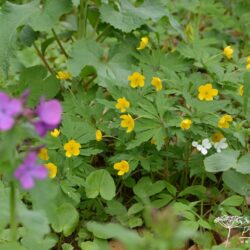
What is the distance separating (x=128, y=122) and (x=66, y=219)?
0.46 meters

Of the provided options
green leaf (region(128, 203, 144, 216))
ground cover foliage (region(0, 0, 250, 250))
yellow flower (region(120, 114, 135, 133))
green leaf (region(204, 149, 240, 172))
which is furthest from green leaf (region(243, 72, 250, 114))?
green leaf (region(128, 203, 144, 216))

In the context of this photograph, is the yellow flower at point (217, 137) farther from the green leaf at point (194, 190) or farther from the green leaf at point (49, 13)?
the green leaf at point (49, 13)

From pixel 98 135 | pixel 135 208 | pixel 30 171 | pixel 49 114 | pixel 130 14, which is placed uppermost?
pixel 49 114

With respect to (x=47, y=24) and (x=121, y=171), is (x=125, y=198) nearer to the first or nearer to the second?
(x=121, y=171)

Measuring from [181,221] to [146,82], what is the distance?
66 cm

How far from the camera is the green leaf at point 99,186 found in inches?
89.0

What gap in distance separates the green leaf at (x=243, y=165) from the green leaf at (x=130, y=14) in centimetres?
84

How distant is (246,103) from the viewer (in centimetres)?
235

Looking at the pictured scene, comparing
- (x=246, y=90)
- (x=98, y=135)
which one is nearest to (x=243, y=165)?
(x=246, y=90)

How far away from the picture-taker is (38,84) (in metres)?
2.78

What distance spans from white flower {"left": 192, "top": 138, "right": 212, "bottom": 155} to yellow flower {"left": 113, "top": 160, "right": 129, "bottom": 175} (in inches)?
11.0

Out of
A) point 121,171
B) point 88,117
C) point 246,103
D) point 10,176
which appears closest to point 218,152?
point 246,103

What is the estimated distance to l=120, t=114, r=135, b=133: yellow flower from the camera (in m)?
2.30

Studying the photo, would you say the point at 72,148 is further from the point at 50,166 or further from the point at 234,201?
the point at 234,201
